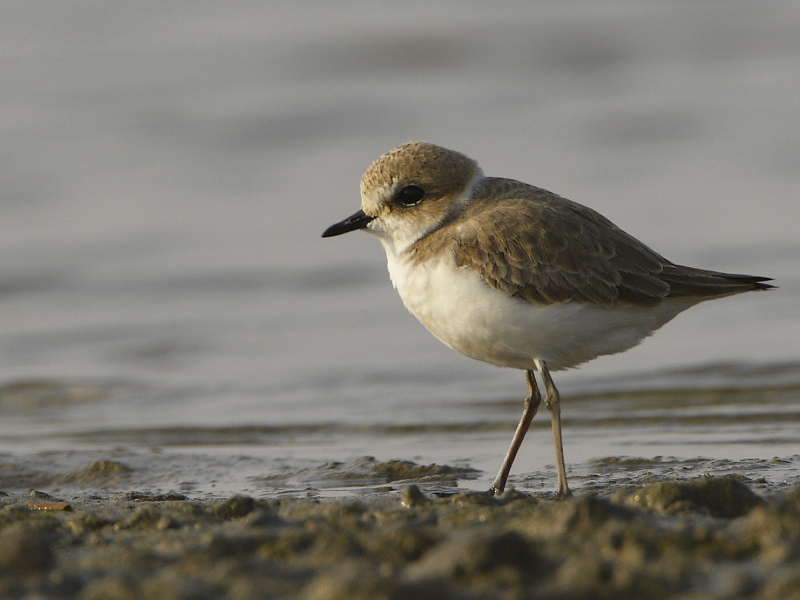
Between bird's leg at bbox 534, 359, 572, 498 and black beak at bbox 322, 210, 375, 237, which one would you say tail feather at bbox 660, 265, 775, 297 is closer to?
bird's leg at bbox 534, 359, 572, 498

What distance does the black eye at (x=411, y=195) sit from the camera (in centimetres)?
530

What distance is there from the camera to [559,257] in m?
5.00

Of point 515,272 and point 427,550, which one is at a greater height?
point 515,272

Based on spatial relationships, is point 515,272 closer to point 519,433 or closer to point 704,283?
point 519,433

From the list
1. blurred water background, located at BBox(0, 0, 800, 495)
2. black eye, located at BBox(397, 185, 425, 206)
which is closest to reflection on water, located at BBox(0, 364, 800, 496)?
blurred water background, located at BBox(0, 0, 800, 495)

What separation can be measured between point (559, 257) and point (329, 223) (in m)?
6.14

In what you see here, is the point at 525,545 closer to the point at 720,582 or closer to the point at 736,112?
the point at 720,582

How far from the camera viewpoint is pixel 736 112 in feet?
44.6

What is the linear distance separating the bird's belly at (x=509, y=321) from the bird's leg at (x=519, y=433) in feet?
0.98

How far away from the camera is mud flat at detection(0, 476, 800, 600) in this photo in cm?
287

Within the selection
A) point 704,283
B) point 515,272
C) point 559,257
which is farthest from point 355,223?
point 704,283

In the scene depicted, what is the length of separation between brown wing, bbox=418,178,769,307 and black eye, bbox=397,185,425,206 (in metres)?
0.21

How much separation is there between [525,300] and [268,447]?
2454mm

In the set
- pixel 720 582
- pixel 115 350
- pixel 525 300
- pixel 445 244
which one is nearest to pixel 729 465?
pixel 525 300
